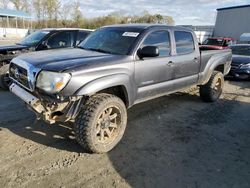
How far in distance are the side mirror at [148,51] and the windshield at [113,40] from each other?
22 cm

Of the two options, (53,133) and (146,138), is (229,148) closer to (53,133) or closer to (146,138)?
(146,138)

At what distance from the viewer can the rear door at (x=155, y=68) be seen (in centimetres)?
444

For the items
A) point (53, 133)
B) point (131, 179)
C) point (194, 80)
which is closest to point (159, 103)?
point (194, 80)

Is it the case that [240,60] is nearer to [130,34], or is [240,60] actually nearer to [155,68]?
[155,68]

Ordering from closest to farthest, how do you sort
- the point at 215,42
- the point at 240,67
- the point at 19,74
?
1. the point at 19,74
2. the point at 240,67
3. the point at 215,42

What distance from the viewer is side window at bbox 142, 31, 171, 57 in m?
4.68

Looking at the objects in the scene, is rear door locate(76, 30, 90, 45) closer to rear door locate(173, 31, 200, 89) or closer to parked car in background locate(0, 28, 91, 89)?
parked car in background locate(0, 28, 91, 89)

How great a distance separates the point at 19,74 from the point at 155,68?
2.27 metres

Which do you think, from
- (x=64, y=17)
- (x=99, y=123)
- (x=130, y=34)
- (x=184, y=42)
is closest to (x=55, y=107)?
(x=99, y=123)

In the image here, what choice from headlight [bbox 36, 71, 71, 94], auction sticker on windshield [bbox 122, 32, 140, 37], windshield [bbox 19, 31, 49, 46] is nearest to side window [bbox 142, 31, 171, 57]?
auction sticker on windshield [bbox 122, 32, 140, 37]

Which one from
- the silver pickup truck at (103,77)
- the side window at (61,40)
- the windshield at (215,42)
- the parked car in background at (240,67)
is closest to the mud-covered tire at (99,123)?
the silver pickup truck at (103,77)

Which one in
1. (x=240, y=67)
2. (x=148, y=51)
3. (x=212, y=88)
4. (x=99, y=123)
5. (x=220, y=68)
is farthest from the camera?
(x=240, y=67)

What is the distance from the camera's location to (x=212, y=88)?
664cm

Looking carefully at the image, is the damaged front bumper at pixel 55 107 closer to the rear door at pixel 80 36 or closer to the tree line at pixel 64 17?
the rear door at pixel 80 36
